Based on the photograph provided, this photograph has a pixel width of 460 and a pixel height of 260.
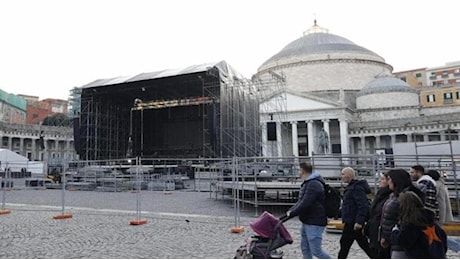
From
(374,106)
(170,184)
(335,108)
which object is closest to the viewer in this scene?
(170,184)

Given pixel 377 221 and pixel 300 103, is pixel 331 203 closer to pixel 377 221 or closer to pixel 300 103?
pixel 377 221

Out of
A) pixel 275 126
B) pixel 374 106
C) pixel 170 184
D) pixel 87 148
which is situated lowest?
pixel 170 184

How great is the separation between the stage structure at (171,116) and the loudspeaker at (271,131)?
7825mm

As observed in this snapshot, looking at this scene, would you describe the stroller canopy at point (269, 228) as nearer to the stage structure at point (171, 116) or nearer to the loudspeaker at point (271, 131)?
the stage structure at point (171, 116)

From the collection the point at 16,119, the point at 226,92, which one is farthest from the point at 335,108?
the point at 16,119

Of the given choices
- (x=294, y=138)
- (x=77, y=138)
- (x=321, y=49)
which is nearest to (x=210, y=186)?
(x=77, y=138)

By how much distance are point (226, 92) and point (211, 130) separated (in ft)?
12.3

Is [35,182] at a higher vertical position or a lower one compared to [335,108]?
lower

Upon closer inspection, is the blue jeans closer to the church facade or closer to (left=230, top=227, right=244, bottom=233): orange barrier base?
(left=230, top=227, right=244, bottom=233): orange barrier base

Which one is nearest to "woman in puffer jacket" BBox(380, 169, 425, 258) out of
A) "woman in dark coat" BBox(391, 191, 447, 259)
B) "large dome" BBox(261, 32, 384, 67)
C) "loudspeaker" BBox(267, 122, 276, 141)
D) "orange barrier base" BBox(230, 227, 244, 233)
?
"woman in dark coat" BBox(391, 191, 447, 259)

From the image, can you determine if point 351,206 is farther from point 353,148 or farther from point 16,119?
point 16,119

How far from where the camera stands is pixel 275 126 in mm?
45406

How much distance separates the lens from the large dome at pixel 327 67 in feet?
194

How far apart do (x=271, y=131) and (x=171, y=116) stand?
40.6ft
